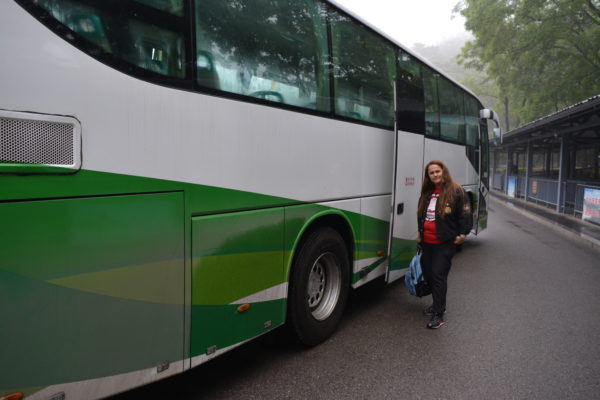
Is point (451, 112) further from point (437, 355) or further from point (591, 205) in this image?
point (591, 205)

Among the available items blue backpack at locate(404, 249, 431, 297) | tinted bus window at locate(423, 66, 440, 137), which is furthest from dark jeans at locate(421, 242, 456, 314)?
tinted bus window at locate(423, 66, 440, 137)

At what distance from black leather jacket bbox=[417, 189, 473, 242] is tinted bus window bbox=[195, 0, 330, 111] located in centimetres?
175

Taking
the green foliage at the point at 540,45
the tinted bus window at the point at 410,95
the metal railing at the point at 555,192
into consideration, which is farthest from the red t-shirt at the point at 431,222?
the green foliage at the point at 540,45

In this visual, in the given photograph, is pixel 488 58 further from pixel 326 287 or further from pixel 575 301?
pixel 326 287

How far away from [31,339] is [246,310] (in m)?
1.40

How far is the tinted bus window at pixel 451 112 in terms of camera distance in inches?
255

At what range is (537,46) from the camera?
20609mm

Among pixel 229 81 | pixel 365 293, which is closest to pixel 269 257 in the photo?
pixel 229 81

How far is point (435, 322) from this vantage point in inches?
171

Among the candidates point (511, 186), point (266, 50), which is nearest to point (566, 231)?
point (266, 50)

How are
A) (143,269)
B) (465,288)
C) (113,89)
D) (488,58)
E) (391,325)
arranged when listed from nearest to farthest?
1. (113,89)
2. (143,269)
3. (391,325)
4. (465,288)
5. (488,58)

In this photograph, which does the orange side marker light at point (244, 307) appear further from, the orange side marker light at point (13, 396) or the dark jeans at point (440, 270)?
the dark jeans at point (440, 270)

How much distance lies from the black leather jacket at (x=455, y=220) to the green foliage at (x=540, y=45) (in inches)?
743

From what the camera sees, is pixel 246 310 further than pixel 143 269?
Yes
